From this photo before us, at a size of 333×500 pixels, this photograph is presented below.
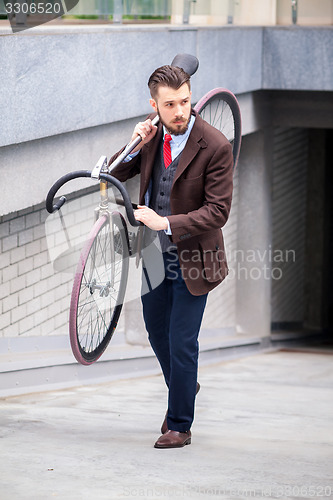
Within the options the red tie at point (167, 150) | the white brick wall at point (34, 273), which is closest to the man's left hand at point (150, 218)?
the red tie at point (167, 150)

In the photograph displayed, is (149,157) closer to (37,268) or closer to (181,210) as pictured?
(181,210)

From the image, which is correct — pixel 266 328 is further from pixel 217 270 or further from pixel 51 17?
pixel 217 270

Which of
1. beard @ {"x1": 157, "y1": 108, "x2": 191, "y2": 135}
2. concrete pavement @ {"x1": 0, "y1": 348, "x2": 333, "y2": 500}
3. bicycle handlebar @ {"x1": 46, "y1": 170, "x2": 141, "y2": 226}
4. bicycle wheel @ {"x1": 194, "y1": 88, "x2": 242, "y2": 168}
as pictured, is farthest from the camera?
bicycle wheel @ {"x1": 194, "y1": 88, "x2": 242, "y2": 168}

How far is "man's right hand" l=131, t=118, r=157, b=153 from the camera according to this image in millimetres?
3717

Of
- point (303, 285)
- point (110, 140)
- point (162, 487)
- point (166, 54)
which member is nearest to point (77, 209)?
point (110, 140)

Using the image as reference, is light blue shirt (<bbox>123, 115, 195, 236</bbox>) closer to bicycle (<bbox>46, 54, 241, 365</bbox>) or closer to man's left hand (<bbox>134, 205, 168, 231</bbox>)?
bicycle (<bbox>46, 54, 241, 365</bbox>)

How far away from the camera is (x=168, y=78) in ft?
11.6

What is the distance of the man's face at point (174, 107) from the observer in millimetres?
3525

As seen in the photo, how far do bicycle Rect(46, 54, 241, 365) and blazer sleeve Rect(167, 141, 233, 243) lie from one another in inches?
7.7

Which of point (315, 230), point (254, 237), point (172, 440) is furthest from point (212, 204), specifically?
point (315, 230)

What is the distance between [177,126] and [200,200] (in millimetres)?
361

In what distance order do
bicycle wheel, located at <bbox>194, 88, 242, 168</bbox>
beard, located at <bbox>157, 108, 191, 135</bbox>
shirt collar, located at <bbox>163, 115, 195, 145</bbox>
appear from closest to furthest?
1. beard, located at <bbox>157, 108, 191, 135</bbox>
2. shirt collar, located at <bbox>163, 115, 195, 145</bbox>
3. bicycle wheel, located at <bbox>194, 88, 242, 168</bbox>

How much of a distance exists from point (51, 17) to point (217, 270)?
2284 mm

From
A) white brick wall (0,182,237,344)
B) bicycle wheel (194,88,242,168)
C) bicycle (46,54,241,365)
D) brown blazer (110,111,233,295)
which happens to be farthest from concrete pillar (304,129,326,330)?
brown blazer (110,111,233,295)
